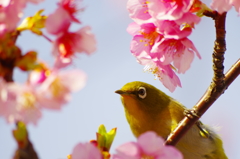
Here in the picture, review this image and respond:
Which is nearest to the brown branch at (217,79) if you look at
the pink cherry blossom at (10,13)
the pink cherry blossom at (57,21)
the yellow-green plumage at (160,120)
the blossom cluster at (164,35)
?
the blossom cluster at (164,35)

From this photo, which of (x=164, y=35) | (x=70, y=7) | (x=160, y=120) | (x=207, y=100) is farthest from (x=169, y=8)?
(x=160, y=120)

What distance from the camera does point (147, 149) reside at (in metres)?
1.06

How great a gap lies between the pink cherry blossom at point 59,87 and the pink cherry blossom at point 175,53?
2.22ft

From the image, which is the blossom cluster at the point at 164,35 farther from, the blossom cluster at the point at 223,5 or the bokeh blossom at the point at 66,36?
the bokeh blossom at the point at 66,36

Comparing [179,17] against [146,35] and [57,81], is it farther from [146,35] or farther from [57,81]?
[57,81]

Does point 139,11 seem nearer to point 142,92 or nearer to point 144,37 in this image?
point 144,37

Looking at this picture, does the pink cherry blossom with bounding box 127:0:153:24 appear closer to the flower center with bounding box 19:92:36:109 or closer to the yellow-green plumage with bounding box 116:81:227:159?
the flower center with bounding box 19:92:36:109

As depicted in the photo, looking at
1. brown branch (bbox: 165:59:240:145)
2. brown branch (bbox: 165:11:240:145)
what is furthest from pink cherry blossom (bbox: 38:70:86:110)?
brown branch (bbox: 165:59:240:145)

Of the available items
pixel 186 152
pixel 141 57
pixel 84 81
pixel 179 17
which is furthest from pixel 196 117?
pixel 186 152

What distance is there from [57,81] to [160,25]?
2.09 ft

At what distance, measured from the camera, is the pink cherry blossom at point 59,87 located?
0.77m

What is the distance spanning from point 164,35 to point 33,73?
69 centimetres

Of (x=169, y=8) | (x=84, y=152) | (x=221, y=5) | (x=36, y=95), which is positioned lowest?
(x=84, y=152)

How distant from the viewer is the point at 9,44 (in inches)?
32.7
